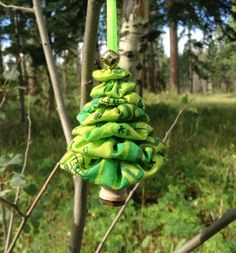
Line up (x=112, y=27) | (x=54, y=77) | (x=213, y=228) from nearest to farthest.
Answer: (x=112, y=27) < (x=213, y=228) < (x=54, y=77)

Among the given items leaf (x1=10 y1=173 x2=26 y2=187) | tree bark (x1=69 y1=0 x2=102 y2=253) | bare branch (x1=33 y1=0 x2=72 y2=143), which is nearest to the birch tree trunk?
bare branch (x1=33 y1=0 x2=72 y2=143)

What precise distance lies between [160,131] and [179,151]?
72 cm

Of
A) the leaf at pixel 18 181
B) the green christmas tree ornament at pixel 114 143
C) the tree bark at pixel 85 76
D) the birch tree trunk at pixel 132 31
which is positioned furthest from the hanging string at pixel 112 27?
the birch tree trunk at pixel 132 31

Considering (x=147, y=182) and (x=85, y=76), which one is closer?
(x=85, y=76)

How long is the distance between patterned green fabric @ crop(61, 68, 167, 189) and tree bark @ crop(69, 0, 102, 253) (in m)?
0.24

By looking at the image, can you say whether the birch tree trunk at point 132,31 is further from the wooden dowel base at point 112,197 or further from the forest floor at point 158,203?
the wooden dowel base at point 112,197

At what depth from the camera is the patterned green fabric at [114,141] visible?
2.49 ft

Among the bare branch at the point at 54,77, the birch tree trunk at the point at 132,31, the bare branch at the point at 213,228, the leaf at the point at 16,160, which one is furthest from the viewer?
the birch tree trunk at the point at 132,31

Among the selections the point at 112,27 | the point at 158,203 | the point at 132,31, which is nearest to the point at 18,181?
the point at 112,27

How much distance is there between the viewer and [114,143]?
78 centimetres

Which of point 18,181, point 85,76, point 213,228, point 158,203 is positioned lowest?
point 158,203

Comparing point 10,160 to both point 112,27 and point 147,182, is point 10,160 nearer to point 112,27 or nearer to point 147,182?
point 112,27

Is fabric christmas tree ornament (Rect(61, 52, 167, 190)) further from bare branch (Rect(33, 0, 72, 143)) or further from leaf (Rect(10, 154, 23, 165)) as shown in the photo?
bare branch (Rect(33, 0, 72, 143))

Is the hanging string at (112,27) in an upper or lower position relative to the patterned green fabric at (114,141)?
upper
